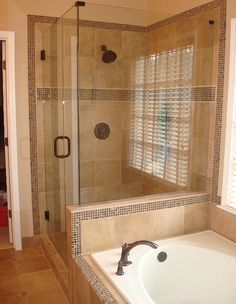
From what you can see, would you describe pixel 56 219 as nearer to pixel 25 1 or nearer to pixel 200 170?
pixel 200 170

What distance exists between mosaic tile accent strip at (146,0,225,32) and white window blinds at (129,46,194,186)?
0.30m

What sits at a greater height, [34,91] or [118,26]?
[118,26]

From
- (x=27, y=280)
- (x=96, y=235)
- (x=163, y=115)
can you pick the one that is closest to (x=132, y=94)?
(x=163, y=115)

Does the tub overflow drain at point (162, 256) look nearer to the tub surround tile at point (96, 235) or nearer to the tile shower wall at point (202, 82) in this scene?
the tub surround tile at point (96, 235)

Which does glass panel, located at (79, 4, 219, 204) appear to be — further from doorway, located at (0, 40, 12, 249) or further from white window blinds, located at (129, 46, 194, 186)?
doorway, located at (0, 40, 12, 249)

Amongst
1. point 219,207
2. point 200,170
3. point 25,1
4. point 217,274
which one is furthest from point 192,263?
point 25,1

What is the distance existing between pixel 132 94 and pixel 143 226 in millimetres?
1520

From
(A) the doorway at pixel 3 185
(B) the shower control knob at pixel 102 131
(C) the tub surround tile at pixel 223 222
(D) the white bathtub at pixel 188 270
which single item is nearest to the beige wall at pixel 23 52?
(A) the doorway at pixel 3 185

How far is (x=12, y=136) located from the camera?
3258 mm

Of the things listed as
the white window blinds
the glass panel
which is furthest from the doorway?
the white window blinds

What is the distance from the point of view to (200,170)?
9.16 ft

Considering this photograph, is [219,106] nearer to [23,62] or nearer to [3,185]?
[23,62]

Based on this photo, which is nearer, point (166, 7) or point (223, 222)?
point (223, 222)

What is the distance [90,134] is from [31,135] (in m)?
0.62
